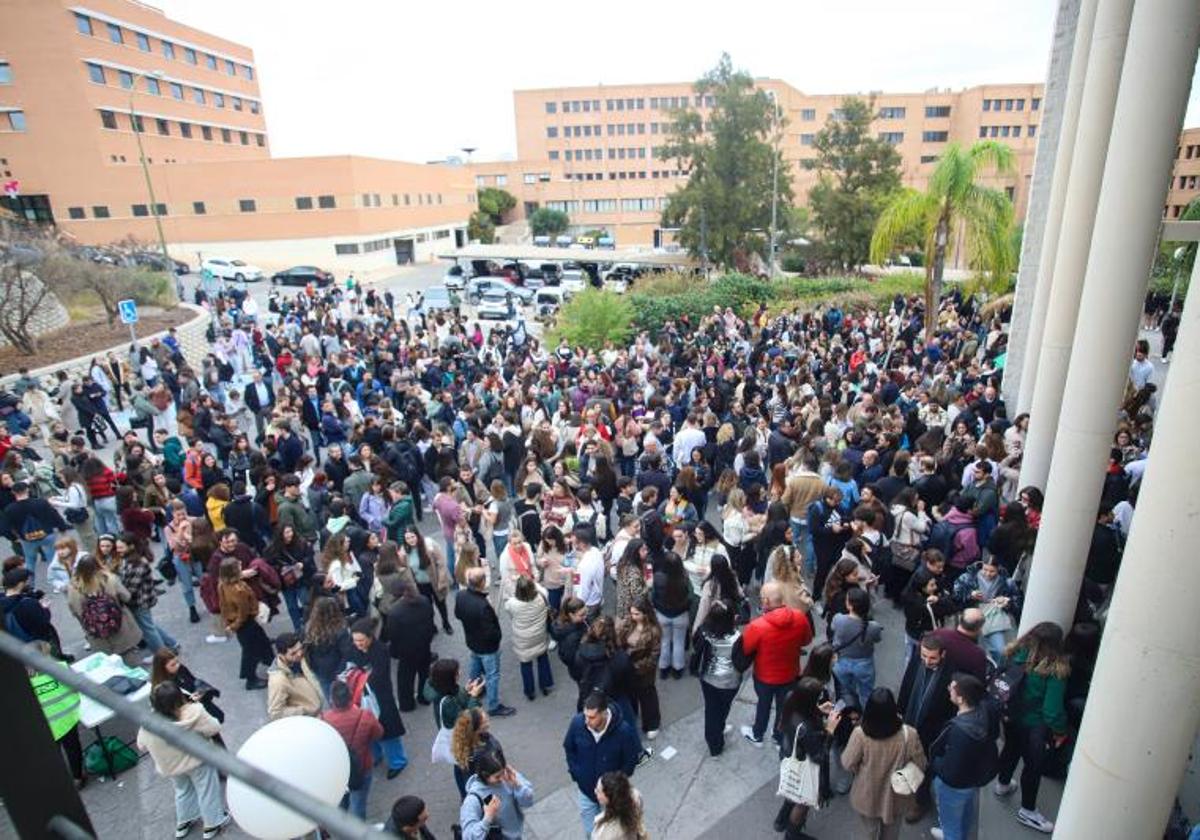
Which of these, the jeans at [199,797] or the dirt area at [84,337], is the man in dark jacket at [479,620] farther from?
the dirt area at [84,337]

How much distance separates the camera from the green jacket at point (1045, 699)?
4.87m

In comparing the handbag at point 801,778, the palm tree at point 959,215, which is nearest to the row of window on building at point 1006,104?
the palm tree at point 959,215

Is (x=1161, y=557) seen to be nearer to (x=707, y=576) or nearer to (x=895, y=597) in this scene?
(x=707, y=576)

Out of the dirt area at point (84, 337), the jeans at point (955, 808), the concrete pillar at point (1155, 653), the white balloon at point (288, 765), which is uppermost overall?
the concrete pillar at point (1155, 653)

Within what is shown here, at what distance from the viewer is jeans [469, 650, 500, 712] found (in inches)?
249

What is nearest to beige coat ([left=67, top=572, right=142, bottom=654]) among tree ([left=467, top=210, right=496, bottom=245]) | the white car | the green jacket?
the green jacket

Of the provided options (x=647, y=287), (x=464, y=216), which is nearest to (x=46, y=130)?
(x=464, y=216)

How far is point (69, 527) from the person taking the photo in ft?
32.8

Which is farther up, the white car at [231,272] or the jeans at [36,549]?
the white car at [231,272]

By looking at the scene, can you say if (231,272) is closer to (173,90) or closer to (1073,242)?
(173,90)

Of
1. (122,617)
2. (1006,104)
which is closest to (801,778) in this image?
(122,617)

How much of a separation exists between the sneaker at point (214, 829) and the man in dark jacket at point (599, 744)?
2.99 m

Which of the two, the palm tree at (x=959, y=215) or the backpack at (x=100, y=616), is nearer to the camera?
the backpack at (x=100, y=616)

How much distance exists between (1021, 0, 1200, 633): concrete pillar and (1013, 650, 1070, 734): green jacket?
1.17m
